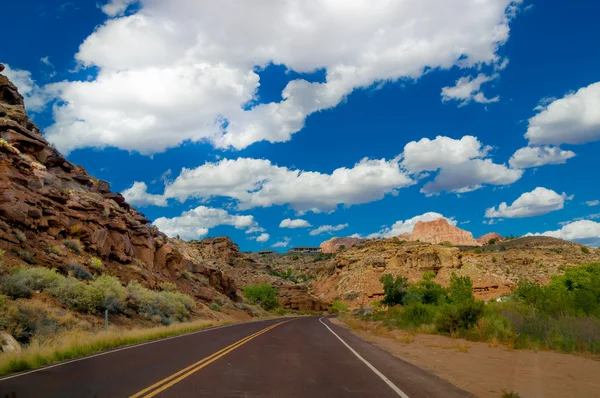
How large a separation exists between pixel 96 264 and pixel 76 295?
926cm

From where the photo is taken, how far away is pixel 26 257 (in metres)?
24.6

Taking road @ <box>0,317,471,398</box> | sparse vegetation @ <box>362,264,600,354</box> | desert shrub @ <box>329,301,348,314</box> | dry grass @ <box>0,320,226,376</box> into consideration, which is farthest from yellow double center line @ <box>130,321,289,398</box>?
desert shrub @ <box>329,301,348,314</box>

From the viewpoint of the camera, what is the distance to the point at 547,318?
19.1 meters

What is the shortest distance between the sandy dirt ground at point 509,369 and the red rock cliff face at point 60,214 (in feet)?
74.9

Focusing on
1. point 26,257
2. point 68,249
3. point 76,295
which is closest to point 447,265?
point 68,249

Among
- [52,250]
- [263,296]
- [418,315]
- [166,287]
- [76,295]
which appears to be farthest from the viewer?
[263,296]

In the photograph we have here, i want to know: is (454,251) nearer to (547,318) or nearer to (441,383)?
(547,318)

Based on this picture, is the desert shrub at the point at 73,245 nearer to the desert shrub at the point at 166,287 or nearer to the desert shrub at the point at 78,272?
the desert shrub at the point at 78,272

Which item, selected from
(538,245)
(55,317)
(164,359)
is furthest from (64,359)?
(538,245)

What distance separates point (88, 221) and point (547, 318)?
33.4m

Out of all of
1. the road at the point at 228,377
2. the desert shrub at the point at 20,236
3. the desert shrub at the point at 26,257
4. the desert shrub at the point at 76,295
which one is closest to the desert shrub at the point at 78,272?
the desert shrub at the point at 26,257

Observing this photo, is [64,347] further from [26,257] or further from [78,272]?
[78,272]

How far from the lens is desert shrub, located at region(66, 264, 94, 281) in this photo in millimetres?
27109

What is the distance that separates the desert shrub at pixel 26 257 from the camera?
80.3 ft
